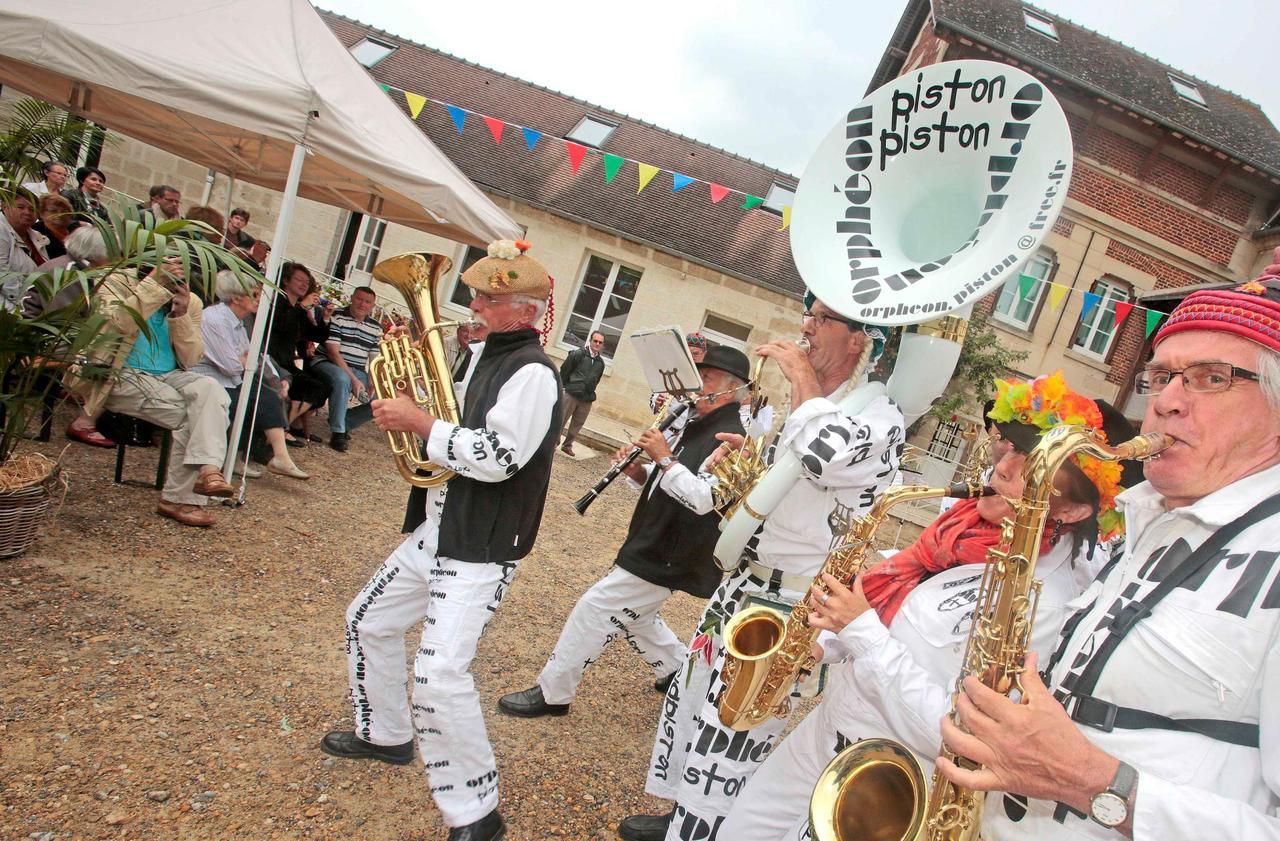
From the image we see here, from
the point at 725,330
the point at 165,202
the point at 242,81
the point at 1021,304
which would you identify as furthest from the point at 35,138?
the point at 1021,304

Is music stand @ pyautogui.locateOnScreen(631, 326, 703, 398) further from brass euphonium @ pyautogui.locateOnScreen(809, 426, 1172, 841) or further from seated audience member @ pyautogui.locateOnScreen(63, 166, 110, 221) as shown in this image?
seated audience member @ pyautogui.locateOnScreen(63, 166, 110, 221)

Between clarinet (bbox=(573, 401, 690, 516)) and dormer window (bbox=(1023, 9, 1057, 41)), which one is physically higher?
dormer window (bbox=(1023, 9, 1057, 41))

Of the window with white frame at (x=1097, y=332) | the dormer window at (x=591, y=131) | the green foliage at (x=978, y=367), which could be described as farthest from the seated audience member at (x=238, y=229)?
the window with white frame at (x=1097, y=332)

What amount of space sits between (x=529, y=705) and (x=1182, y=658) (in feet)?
9.75

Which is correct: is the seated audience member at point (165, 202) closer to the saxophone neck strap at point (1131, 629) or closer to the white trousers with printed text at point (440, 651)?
the white trousers with printed text at point (440, 651)

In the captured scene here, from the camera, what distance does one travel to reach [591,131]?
57.4ft

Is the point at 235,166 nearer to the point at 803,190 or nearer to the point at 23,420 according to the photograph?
the point at 23,420

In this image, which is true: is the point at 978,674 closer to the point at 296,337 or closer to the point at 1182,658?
the point at 1182,658

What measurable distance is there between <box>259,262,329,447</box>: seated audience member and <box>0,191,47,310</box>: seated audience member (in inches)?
67.4

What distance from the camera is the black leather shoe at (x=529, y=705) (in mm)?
3586

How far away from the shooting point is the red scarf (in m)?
1.93

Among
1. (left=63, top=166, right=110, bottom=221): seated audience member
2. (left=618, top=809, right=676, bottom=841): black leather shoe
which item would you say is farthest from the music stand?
(left=63, top=166, right=110, bottom=221): seated audience member

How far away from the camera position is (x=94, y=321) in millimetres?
3564

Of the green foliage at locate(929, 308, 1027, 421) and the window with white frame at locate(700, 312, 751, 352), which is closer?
the green foliage at locate(929, 308, 1027, 421)
